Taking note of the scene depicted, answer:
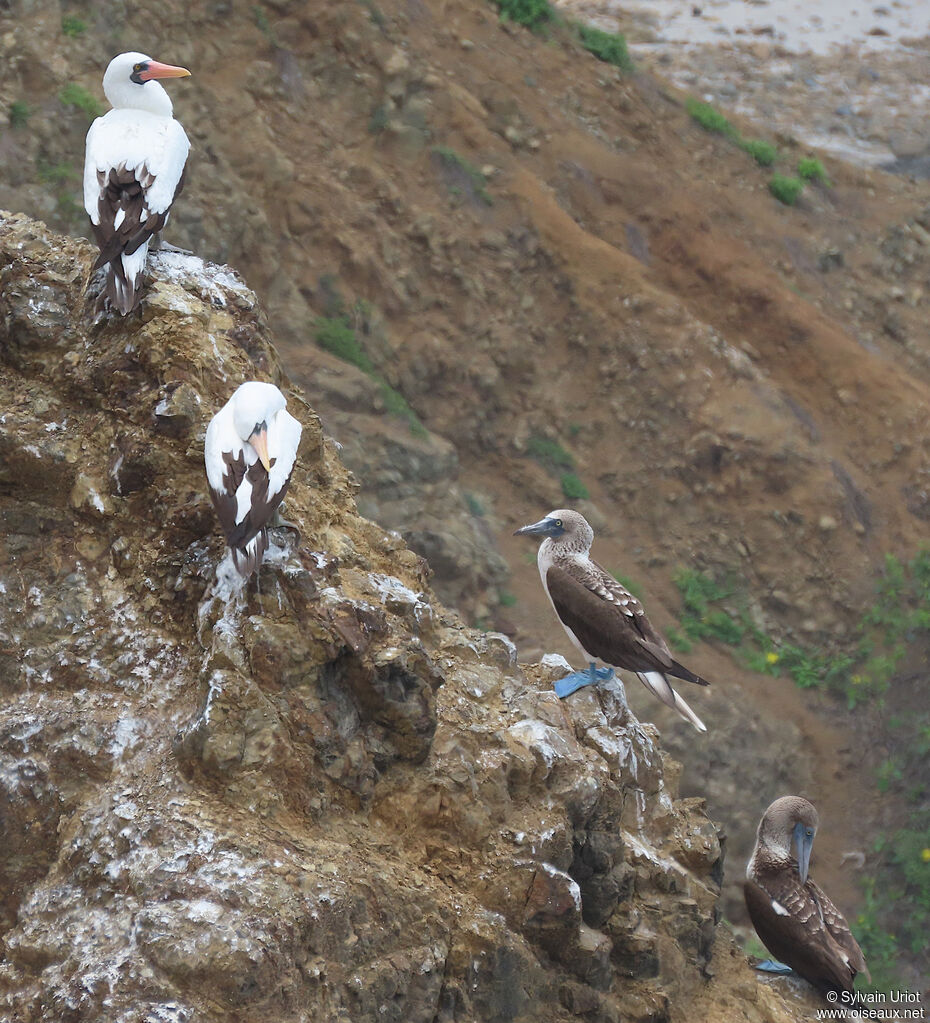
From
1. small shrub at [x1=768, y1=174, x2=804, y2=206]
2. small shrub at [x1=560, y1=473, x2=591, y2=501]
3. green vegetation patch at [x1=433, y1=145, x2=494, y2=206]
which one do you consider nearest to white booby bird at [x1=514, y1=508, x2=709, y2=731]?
small shrub at [x1=560, y1=473, x2=591, y2=501]

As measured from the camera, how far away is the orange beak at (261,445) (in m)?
5.14

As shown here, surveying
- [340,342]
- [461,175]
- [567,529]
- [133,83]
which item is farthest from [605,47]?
[567,529]

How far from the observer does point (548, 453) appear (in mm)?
18031

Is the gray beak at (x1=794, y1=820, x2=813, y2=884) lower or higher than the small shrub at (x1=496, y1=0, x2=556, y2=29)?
lower

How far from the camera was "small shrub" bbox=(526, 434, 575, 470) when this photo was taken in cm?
1802

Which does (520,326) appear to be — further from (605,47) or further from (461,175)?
(605,47)

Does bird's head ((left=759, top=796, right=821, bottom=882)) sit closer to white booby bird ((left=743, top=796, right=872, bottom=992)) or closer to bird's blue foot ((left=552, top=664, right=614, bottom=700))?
white booby bird ((left=743, top=796, right=872, bottom=992))

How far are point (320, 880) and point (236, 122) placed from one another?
14.6 m

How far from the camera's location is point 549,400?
60.5ft

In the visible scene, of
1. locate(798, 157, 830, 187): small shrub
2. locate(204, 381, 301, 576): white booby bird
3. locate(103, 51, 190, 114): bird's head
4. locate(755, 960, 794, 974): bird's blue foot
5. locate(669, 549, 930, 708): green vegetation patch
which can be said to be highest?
locate(103, 51, 190, 114): bird's head

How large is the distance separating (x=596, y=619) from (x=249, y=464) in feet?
9.94

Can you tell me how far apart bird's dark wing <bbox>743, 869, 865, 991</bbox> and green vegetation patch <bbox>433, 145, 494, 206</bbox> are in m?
13.3

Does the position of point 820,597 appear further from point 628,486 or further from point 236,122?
point 236,122

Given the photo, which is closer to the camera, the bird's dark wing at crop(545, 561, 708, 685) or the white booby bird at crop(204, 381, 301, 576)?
the white booby bird at crop(204, 381, 301, 576)
